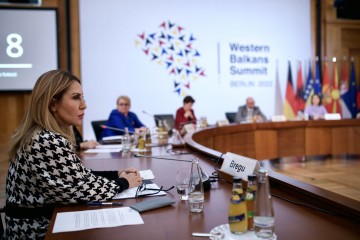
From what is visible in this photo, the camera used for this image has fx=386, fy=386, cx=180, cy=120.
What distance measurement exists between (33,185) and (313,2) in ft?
24.2

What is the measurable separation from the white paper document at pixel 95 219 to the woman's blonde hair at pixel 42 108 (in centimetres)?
34

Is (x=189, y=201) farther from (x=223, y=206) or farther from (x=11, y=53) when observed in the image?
(x=11, y=53)

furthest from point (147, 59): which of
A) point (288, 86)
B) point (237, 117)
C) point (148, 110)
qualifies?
point (288, 86)

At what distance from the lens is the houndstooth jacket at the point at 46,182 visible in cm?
136

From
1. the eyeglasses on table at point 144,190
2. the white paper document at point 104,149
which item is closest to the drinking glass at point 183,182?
the eyeglasses on table at point 144,190

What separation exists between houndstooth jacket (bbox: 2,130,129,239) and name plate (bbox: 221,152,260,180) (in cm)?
49

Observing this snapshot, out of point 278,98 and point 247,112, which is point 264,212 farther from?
point 278,98

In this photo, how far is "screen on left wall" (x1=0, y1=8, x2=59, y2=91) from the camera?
235 inches

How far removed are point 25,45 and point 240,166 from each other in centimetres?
540

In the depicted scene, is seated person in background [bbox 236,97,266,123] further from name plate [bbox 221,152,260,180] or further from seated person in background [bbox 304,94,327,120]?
name plate [bbox 221,152,260,180]

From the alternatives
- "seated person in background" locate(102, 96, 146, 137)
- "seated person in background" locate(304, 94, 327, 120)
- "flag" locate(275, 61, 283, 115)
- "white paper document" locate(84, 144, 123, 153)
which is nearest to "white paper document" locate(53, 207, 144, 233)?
"white paper document" locate(84, 144, 123, 153)

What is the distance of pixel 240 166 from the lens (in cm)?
→ 157

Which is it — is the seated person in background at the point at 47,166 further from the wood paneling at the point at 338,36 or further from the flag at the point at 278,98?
the wood paneling at the point at 338,36

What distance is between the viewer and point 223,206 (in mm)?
1333
